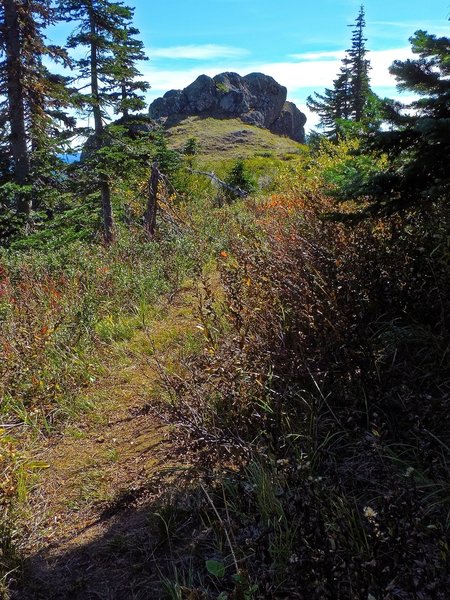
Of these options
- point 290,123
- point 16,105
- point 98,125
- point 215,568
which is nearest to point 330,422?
point 215,568

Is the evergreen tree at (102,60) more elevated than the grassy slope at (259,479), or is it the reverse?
the evergreen tree at (102,60)

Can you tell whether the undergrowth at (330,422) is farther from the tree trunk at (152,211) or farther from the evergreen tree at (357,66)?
the evergreen tree at (357,66)

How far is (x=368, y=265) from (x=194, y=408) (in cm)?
167

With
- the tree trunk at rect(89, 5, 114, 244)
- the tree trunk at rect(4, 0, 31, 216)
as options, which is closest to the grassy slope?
the tree trunk at rect(4, 0, 31, 216)

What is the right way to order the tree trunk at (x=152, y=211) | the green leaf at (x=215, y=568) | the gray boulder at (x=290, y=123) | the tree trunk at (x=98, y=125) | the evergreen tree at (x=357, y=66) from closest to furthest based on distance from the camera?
the green leaf at (x=215, y=568) < the tree trunk at (x=152, y=211) < the tree trunk at (x=98, y=125) < the evergreen tree at (x=357, y=66) < the gray boulder at (x=290, y=123)

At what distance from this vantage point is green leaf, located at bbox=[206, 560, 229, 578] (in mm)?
2062

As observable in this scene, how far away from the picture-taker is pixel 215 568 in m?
2.09

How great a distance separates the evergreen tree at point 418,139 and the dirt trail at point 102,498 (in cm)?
204

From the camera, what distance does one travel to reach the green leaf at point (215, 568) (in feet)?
6.77

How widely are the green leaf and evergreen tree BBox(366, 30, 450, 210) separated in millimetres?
2340

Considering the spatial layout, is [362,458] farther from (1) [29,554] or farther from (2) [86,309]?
(2) [86,309]

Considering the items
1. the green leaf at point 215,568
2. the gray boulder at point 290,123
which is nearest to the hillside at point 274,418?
the green leaf at point 215,568

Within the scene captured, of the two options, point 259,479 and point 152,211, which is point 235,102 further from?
point 259,479

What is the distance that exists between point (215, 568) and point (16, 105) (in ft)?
42.6
